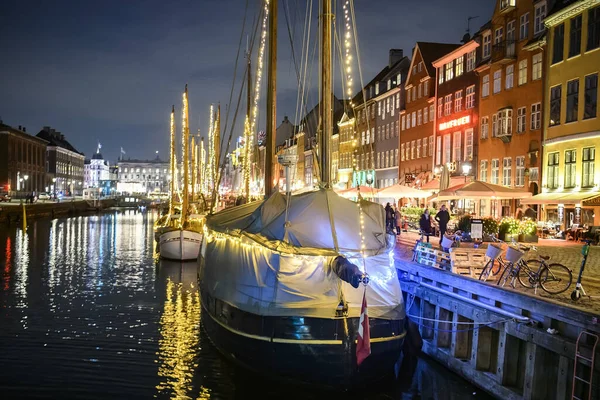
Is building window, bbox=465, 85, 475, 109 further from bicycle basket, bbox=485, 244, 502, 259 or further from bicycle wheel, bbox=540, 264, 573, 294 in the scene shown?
bicycle basket, bbox=485, 244, 502, 259

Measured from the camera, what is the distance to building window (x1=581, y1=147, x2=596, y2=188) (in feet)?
108

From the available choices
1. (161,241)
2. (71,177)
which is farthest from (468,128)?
(71,177)

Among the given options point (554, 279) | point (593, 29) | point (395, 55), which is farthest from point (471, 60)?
point (554, 279)

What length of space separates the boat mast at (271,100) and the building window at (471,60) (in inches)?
946

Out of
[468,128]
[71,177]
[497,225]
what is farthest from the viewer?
[71,177]

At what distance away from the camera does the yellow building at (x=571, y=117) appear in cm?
3275

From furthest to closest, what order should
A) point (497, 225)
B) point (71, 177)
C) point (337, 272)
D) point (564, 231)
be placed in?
1. point (71, 177)
2. point (564, 231)
3. point (497, 225)
4. point (337, 272)

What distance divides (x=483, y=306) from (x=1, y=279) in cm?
2527

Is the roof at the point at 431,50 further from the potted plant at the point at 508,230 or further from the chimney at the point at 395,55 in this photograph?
the potted plant at the point at 508,230

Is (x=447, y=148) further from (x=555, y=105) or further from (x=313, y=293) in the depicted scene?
(x=313, y=293)

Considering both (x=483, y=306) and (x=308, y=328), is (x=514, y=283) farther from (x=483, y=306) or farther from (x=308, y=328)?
(x=308, y=328)

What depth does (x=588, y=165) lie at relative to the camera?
1314 inches

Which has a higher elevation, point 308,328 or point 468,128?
point 468,128

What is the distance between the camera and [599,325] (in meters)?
10.8
